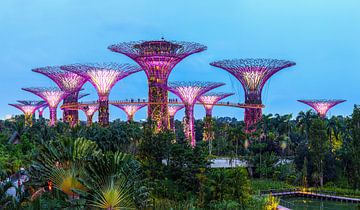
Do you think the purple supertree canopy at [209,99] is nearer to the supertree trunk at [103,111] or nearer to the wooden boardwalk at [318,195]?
the supertree trunk at [103,111]

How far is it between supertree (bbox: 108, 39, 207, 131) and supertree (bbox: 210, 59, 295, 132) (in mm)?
8039

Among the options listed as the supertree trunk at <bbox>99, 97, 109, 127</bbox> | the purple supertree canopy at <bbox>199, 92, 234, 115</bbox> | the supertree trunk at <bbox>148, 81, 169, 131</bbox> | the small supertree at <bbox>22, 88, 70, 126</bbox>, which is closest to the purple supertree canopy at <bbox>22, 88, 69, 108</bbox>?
the small supertree at <bbox>22, 88, 70, 126</bbox>

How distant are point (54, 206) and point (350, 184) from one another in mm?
28369

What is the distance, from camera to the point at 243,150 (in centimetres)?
4625

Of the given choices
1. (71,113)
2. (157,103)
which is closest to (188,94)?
(157,103)

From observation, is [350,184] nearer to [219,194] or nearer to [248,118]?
[219,194]

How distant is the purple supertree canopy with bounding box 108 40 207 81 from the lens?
4459 cm

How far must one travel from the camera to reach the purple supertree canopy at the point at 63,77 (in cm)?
5744

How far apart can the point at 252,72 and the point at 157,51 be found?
42.3 ft

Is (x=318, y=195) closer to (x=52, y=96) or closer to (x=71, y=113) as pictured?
(x=71, y=113)

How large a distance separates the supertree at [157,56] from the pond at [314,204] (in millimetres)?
17823

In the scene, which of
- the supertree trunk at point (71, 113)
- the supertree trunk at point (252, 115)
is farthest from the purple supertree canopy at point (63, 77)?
the supertree trunk at point (252, 115)

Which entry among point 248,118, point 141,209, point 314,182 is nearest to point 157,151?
point 314,182

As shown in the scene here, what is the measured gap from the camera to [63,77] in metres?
58.1
